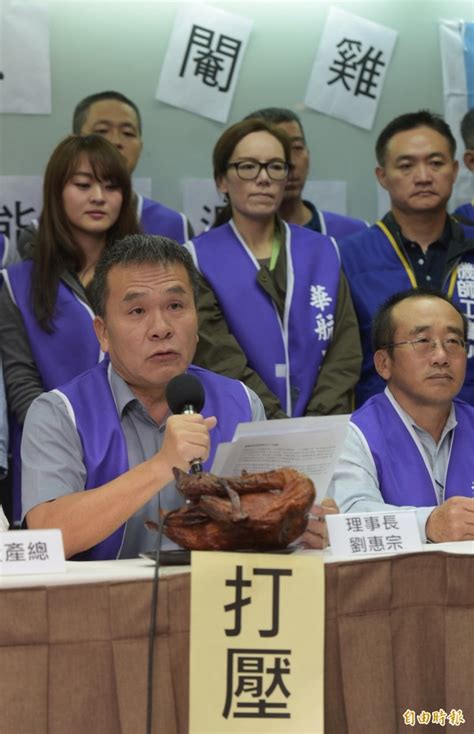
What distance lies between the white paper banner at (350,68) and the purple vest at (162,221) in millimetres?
690

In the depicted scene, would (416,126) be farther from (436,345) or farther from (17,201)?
(17,201)

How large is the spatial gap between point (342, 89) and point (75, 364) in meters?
1.57

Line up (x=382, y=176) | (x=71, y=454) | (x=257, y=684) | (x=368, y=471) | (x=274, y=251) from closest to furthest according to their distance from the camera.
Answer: (x=257, y=684) < (x=71, y=454) < (x=368, y=471) < (x=274, y=251) < (x=382, y=176)

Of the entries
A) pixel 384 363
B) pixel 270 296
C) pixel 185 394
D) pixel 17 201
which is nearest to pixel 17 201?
pixel 17 201

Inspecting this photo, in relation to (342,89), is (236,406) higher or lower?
lower

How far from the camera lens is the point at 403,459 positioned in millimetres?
2568

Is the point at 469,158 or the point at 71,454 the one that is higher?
the point at 469,158

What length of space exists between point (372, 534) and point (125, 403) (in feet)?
2.19

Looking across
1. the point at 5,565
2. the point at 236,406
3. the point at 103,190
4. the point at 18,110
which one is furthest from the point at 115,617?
the point at 18,110

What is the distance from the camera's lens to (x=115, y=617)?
1570 millimetres

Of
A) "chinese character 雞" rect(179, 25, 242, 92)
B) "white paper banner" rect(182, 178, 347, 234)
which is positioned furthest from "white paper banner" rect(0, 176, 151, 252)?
"chinese character 雞" rect(179, 25, 242, 92)

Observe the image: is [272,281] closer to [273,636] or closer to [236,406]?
[236,406]

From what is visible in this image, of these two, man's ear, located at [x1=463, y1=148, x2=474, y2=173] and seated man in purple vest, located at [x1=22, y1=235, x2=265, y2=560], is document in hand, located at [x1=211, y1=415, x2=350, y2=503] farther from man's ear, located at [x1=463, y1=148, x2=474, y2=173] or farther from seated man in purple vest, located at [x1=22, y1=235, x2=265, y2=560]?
man's ear, located at [x1=463, y1=148, x2=474, y2=173]

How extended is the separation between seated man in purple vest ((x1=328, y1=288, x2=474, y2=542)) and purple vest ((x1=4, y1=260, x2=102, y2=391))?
84 cm
